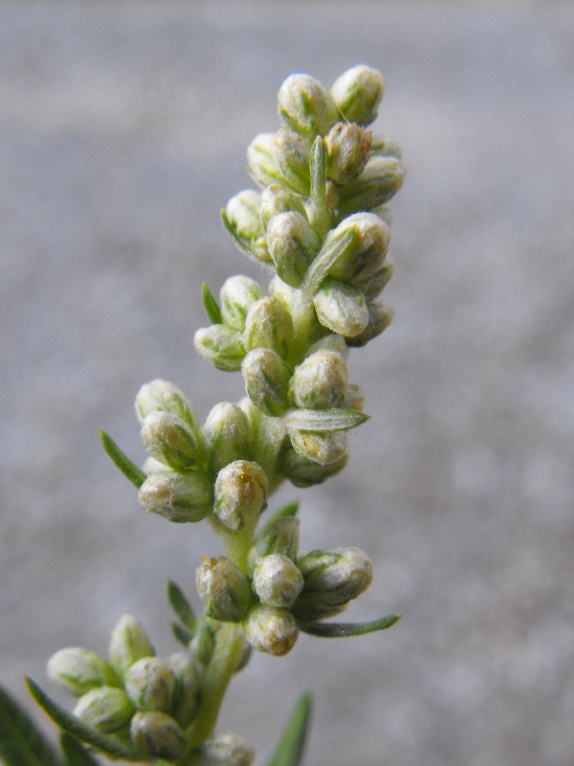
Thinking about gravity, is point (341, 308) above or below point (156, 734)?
above

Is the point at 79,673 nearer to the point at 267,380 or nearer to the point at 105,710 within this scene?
the point at 105,710

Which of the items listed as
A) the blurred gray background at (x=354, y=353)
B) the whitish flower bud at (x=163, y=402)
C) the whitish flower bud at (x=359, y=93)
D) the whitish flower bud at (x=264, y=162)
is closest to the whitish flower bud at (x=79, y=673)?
the whitish flower bud at (x=163, y=402)

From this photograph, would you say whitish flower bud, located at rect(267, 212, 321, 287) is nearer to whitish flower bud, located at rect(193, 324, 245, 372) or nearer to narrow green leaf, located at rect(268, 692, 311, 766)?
whitish flower bud, located at rect(193, 324, 245, 372)

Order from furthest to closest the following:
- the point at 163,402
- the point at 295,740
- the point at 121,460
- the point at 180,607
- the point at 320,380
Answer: the point at 295,740 → the point at 180,607 → the point at 163,402 → the point at 121,460 → the point at 320,380

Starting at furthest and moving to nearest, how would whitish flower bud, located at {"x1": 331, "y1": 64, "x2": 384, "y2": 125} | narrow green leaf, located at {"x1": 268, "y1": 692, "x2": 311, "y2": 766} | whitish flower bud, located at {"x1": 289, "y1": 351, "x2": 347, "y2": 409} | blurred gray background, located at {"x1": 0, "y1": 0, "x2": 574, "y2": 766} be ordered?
blurred gray background, located at {"x1": 0, "y1": 0, "x2": 574, "y2": 766}, narrow green leaf, located at {"x1": 268, "y1": 692, "x2": 311, "y2": 766}, whitish flower bud, located at {"x1": 331, "y1": 64, "x2": 384, "y2": 125}, whitish flower bud, located at {"x1": 289, "y1": 351, "x2": 347, "y2": 409}

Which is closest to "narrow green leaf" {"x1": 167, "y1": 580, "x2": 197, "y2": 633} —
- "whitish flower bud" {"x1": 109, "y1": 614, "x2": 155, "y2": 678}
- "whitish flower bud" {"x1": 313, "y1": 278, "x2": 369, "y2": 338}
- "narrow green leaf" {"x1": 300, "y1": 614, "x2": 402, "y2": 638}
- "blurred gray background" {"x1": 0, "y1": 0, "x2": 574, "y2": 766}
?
"whitish flower bud" {"x1": 109, "y1": 614, "x2": 155, "y2": 678}

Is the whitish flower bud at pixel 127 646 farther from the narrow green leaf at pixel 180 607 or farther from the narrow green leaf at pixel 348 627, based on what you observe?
the narrow green leaf at pixel 348 627

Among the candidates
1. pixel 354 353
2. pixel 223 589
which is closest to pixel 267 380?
pixel 223 589
